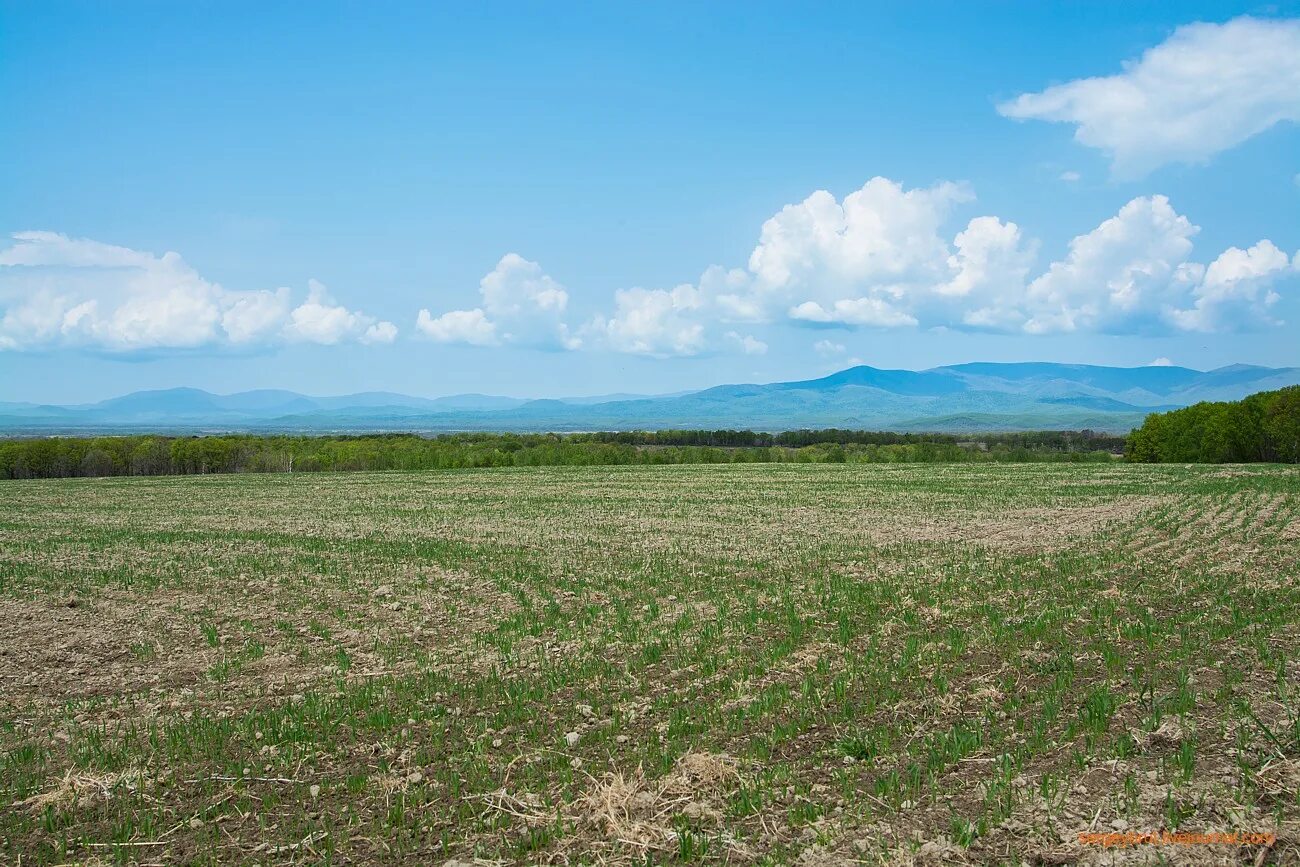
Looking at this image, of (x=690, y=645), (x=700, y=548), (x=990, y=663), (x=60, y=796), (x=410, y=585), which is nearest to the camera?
(x=60, y=796)

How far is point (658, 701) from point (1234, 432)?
88.8 metres

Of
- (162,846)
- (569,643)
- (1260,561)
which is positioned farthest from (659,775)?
(1260,561)

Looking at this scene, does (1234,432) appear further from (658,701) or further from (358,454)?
→ (358,454)

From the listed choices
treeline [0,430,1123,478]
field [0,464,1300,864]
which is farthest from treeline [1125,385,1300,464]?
field [0,464,1300,864]

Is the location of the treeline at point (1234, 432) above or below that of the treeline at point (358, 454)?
above

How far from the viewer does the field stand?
6770 millimetres

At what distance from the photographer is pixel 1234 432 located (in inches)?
3063

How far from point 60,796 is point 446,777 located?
3708mm

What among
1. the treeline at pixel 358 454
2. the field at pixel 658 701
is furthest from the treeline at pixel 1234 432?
the field at pixel 658 701

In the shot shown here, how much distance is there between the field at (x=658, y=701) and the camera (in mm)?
6770

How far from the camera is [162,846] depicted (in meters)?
6.84

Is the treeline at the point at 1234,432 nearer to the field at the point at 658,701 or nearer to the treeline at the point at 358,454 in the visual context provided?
the treeline at the point at 358,454

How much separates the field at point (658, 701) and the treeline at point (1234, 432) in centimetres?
6537

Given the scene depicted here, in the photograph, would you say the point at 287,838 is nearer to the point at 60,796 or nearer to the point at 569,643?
the point at 60,796
